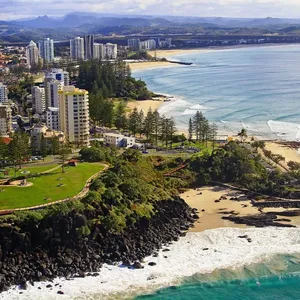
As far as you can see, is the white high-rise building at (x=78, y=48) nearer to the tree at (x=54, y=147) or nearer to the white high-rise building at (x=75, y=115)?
the white high-rise building at (x=75, y=115)

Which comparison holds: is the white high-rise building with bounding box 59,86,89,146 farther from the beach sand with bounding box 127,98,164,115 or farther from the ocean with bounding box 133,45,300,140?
the beach sand with bounding box 127,98,164,115

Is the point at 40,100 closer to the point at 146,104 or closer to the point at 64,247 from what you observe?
the point at 146,104

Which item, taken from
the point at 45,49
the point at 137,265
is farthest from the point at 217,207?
the point at 45,49

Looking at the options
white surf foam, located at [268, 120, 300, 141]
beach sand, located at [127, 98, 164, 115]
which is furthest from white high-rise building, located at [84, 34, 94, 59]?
white surf foam, located at [268, 120, 300, 141]

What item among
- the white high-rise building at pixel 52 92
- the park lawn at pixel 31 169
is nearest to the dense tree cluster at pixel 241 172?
the park lawn at pixel 31 169

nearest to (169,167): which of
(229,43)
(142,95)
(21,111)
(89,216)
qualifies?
(89,216)
